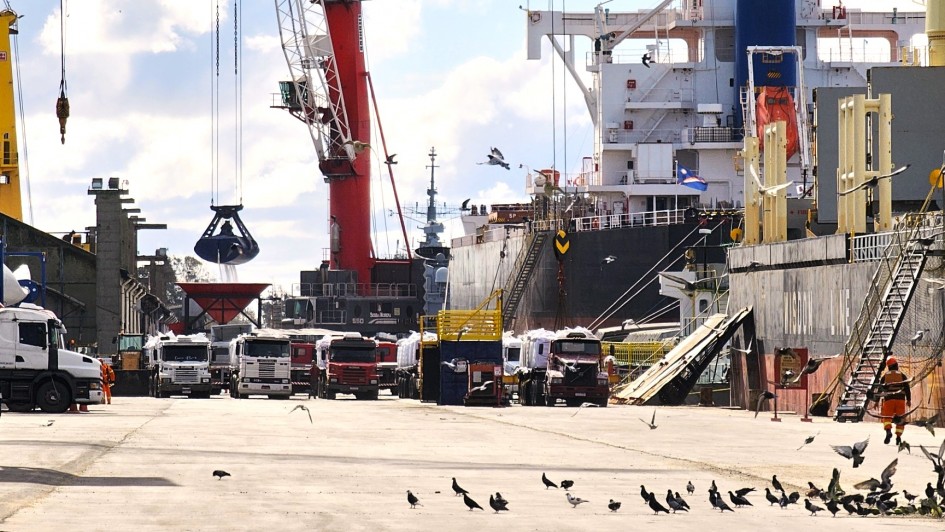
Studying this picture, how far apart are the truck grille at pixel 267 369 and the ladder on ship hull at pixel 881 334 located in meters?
28.4

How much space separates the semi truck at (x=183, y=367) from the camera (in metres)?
61.6

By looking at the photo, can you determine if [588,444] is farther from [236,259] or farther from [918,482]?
[236,259]

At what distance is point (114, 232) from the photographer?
259ft

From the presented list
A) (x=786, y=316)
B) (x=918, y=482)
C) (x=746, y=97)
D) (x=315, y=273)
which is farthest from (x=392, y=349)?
(x=918, y=482)

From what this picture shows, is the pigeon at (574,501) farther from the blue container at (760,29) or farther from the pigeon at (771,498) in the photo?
the blue container at (760,29)

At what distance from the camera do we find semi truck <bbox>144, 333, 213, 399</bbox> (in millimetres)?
61562

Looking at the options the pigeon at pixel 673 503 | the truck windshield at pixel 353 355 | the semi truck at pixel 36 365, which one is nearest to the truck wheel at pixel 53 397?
the semi truck at pixel 36 365

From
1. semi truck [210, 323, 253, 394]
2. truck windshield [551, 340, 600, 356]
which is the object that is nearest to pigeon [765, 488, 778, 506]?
truck windshield [551, 340, 600, 356]

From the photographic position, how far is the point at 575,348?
4972 centimetres

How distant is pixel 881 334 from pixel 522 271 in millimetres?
53569

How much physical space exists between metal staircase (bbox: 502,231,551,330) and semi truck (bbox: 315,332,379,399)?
2814 centimetres

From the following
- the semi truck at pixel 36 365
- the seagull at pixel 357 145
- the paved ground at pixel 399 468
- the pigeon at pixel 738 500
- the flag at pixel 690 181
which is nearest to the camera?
the paved ground at pixel 399 468

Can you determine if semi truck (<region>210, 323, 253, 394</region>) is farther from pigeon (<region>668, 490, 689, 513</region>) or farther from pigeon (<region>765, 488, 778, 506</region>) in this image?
pigeon (<region>668, 490, 689, 513</region>)

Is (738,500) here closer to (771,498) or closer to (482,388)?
(771,498)
